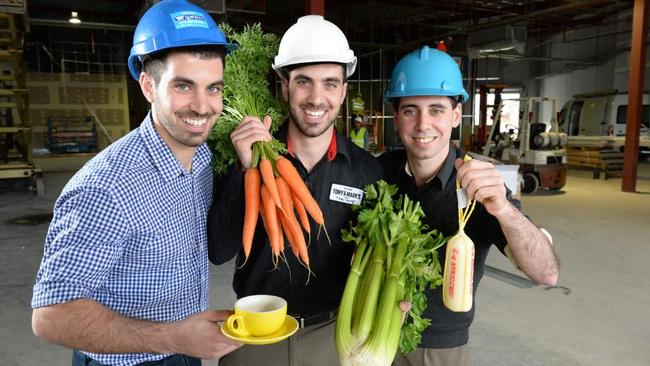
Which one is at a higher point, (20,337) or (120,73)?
(120,73)

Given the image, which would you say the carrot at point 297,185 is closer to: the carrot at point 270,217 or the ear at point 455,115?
the carrot at point 270,217

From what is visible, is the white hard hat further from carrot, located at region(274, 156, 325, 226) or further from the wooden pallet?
the wooden pallet

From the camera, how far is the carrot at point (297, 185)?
1802mm

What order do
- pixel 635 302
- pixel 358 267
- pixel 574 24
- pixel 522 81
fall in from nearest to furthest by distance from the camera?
pixel 358 267 < pixel 635 302 < pixel 574 24 < pixel 522 81

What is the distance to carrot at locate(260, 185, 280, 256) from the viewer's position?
5.86ft

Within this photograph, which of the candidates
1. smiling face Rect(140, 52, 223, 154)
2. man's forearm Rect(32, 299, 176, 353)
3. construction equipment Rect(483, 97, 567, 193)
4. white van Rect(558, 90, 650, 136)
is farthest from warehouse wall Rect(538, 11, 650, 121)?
man's forearm Rect(32, 299, 176, 353)

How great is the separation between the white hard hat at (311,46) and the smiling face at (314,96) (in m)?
0.04

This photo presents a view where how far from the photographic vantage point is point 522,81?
25500 mm

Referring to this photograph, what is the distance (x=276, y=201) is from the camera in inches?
69.3

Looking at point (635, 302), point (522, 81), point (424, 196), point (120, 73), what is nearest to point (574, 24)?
point (522, 81)

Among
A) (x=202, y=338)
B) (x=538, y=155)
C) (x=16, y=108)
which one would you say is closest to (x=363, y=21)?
(x=538, y=155)

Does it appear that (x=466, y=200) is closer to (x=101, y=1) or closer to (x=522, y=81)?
(x=101, y=1)

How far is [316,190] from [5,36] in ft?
36.7

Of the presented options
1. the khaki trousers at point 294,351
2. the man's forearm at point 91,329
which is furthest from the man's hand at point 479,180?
the man's forearm at point 91,329
